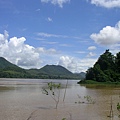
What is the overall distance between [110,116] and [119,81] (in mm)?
76949

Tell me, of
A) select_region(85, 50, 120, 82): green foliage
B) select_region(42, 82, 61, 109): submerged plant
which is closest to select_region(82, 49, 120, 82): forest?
select_region(85, 50, 120, 82): green foliage

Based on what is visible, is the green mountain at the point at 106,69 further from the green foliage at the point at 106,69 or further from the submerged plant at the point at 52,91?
the submerged plant at the point at 52,91

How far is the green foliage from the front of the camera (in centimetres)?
9579

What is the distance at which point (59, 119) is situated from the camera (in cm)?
1761

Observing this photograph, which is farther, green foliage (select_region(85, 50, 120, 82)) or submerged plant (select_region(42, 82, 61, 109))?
green foliage (select_region(85, 50, 120, 82))

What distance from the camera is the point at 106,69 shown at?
103125 millimetres

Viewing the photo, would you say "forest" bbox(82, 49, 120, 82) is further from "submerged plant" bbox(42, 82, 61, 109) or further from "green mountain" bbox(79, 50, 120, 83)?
"submerged plant" bbox(42, 82, 61, 109)

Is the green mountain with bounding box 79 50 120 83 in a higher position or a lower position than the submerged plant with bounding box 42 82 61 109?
higher

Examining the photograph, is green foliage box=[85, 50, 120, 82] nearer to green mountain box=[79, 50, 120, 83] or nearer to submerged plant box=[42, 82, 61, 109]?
green mountain box=[79, 50, 120, 83]

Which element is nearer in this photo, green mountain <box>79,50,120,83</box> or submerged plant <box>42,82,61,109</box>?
submerged plant <box>42,82,61,109</box>

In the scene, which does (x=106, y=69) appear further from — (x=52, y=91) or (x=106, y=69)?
(x=52, y=91)

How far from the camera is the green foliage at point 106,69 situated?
9579 cm

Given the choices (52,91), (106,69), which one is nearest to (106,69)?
(106,69)

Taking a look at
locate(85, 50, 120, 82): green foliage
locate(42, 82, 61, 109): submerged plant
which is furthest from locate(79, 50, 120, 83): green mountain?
locate(42, 82, 61, 109): submerged plant
